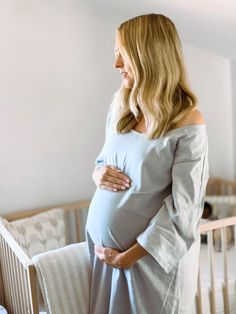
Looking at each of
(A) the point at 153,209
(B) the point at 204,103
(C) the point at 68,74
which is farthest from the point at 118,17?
(A) the point at 153,209

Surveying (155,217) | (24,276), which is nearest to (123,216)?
(155,217)

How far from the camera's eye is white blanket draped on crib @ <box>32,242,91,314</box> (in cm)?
145

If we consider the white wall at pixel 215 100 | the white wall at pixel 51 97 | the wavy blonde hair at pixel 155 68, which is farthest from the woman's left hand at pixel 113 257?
the white wall at pixel 215 100

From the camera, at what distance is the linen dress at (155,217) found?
124 cm

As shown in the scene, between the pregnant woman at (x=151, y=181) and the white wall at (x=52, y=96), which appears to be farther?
the white wall at (x=52, y=96)

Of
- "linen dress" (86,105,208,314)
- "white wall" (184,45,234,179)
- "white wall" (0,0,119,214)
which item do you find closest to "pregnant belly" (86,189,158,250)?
"linen dress" (86,105,208,314)

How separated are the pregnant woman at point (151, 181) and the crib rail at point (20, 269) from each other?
→ 0.25 metres

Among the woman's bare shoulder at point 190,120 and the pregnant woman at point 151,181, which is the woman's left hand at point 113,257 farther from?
the woman's bare shoulder at point 190,120

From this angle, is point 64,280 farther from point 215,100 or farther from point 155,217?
point 215,100

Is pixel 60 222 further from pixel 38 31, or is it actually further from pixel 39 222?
pixel 38 31

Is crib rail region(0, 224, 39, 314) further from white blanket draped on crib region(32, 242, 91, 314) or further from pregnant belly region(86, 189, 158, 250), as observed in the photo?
pregnant belly region(86, 189, 158, 250)

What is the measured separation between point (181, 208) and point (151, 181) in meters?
0.12

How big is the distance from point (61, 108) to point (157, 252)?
1.38 m

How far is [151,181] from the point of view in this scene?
50.4 inches
